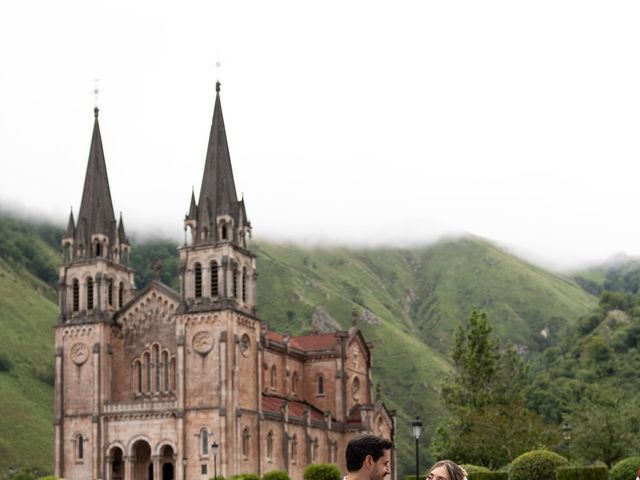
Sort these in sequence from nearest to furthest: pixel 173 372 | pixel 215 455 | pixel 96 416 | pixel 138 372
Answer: pixel 215 455
pixel 96 416
pixel 173 372
pixel 138 372

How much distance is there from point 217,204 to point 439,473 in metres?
71.6

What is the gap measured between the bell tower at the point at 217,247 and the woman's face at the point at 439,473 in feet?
224

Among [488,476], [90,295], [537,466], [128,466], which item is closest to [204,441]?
[128,466]

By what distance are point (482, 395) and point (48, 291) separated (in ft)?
353

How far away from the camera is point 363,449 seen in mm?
9703

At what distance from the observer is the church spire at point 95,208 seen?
83.1 m

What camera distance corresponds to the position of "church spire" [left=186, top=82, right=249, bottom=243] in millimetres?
79812

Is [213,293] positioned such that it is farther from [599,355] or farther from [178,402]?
[599,355]

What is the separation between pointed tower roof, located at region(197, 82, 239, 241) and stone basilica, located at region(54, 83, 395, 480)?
101 mm

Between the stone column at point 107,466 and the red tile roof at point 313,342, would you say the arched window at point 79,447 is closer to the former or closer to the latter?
the stone column at point 107,466

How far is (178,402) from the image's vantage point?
76625 millimetres

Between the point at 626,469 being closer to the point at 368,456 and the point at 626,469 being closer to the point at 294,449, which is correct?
the point at 294,449

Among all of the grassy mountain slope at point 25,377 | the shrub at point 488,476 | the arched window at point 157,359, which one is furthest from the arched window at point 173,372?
the grassy mountain slope at point 25,377

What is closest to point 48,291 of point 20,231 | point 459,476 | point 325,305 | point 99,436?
point 20,231
